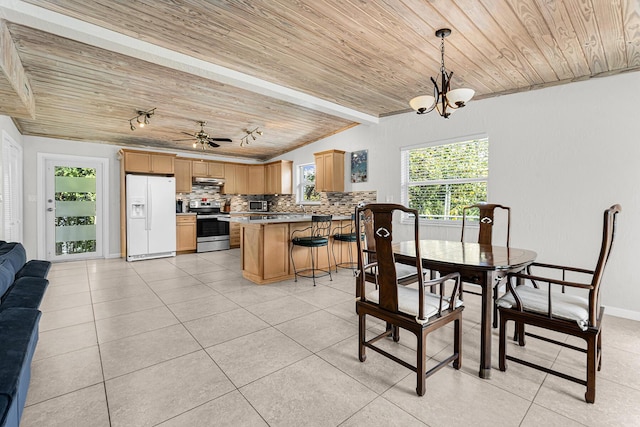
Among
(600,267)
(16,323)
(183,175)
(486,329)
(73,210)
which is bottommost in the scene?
(486,329)

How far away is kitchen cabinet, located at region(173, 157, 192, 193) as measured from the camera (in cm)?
672

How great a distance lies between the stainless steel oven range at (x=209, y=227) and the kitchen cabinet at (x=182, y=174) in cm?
43

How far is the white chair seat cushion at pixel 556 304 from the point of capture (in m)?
1.72

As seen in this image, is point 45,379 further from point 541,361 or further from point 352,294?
point 541,361

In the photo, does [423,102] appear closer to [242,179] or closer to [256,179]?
[256,179]

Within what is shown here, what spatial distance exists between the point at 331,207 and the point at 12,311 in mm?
5033

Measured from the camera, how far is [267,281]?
4.20m

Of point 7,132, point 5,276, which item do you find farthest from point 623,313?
point 7,132

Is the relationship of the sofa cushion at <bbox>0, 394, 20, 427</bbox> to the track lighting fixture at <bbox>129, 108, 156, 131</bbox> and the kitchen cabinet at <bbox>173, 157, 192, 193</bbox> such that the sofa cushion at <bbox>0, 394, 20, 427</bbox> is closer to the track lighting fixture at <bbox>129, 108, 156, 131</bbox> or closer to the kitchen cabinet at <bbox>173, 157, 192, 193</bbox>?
the track lighting fixture at <bbox>129, 108, 156, 131</bbox>

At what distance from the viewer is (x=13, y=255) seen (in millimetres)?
2445

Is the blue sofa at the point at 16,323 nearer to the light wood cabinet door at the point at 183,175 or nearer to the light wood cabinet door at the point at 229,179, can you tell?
the light wood cabinet door at the point at 183,175

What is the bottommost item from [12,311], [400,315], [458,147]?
[400,315]

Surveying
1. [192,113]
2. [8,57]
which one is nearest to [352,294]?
[192,113]

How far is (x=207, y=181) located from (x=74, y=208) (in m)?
2.61
